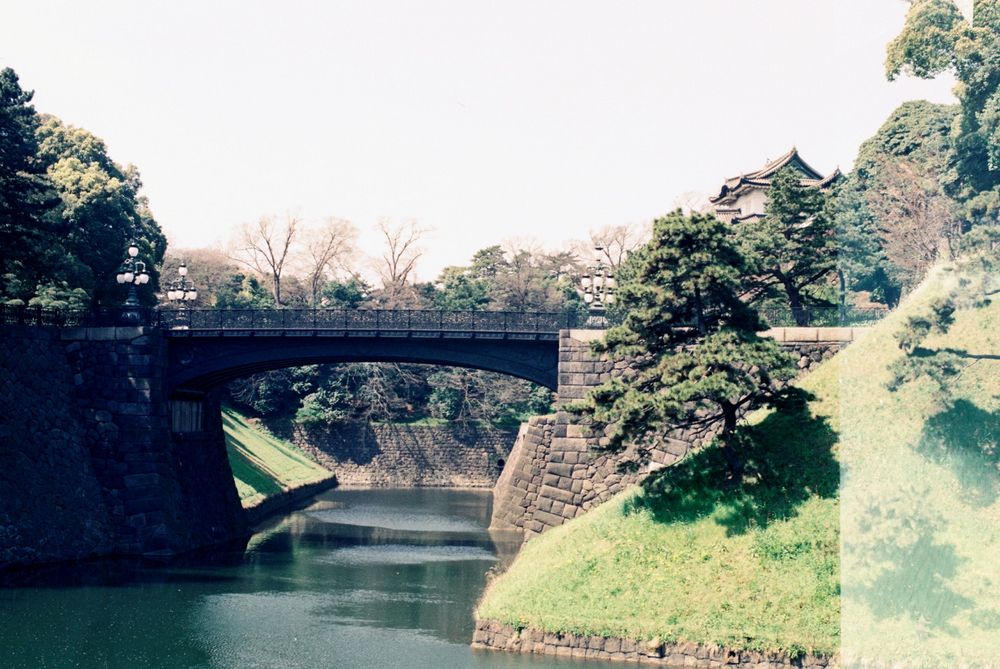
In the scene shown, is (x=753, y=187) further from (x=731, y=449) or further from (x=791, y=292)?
(x=731, y=449)

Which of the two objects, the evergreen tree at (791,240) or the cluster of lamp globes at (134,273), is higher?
the evergreen tree at (791,240)

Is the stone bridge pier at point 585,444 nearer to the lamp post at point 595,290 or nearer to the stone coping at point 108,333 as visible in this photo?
the lamp post at point 595,290

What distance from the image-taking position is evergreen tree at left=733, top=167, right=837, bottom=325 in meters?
43.1

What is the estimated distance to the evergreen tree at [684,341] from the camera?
32.1m

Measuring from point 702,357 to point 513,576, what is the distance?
8.03m

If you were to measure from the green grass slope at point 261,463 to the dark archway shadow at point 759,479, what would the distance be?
27414 mm

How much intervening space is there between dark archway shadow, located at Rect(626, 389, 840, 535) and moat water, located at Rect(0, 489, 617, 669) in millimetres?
5800

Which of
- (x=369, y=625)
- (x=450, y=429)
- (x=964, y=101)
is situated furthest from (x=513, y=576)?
(x=450, y=429)

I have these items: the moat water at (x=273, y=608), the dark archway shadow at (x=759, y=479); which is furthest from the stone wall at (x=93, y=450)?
the dark archway shadow at (x=759, y=479)

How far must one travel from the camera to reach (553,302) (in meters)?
91.1

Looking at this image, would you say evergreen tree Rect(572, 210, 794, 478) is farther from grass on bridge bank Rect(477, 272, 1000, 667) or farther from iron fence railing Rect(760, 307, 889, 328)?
iron fence railing Rect(760, 307, 889, 328)

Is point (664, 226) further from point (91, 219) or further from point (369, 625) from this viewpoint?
point (91, 219)

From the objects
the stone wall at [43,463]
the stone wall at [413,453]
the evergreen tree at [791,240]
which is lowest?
the stone wall at [413,453]

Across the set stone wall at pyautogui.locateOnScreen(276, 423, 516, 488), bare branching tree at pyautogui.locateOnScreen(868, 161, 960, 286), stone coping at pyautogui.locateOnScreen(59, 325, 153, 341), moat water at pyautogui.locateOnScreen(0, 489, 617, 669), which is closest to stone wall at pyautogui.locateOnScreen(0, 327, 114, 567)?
stone coping at pyautogui.locateOnScreen(59, 325, 153, 341)
